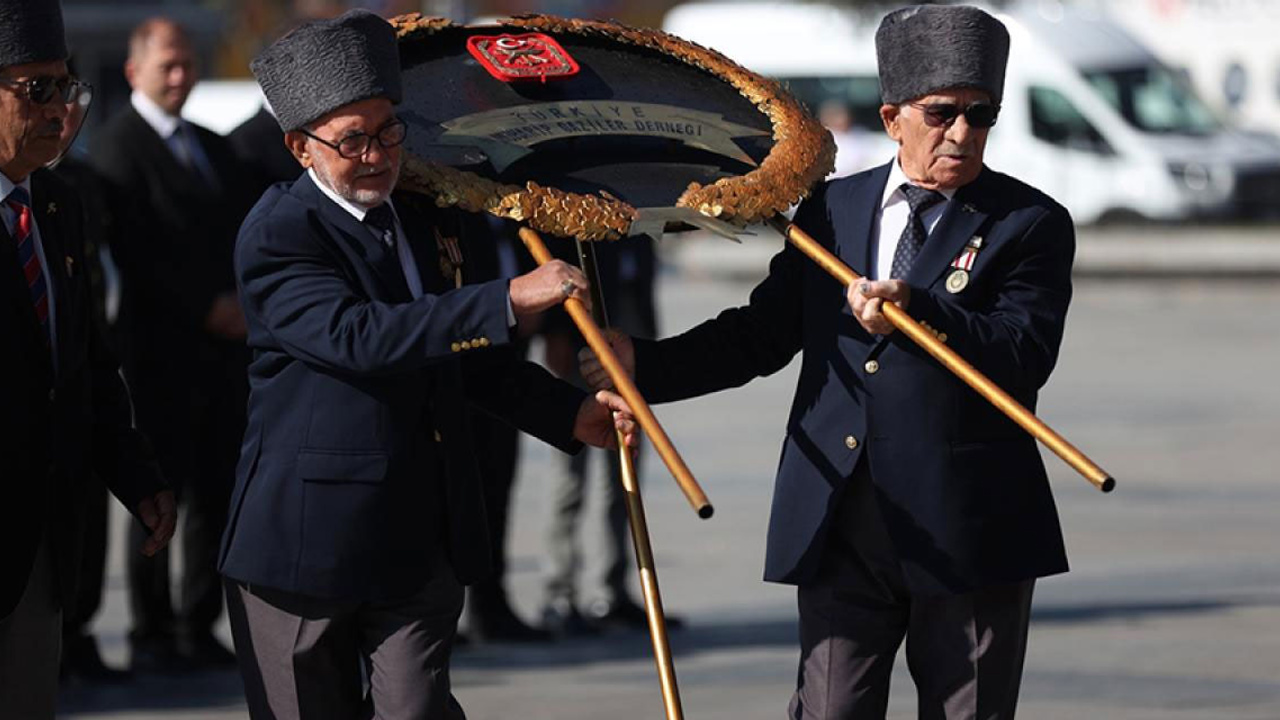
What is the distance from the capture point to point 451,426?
Result: 4902 millimetres

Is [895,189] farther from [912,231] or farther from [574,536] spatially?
[574,536]

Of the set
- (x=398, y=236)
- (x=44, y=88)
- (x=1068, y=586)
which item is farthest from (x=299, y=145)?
(x=1068, y=586)

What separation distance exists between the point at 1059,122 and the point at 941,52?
22.0m

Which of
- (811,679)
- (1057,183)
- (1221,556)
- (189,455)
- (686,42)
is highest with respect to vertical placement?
(686,42)

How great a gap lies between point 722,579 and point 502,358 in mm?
4688

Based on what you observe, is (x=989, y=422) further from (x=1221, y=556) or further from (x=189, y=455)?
(x=1221, y=556)

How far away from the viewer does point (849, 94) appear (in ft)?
92.4

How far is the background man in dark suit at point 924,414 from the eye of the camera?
5.00m

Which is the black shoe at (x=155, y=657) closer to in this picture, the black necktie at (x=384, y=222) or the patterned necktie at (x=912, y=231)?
the black necktie at (x=384, y=222)

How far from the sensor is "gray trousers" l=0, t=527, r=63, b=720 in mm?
4805

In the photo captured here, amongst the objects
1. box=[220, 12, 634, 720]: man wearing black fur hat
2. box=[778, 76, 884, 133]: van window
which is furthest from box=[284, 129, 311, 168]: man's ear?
box=[778, 76, 884, 133]: van window

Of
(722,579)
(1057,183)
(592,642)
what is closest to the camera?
(592,642)

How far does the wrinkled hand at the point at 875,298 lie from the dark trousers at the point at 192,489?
3.85 metres

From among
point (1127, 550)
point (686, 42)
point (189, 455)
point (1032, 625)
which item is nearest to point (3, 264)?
point (686, 42)
